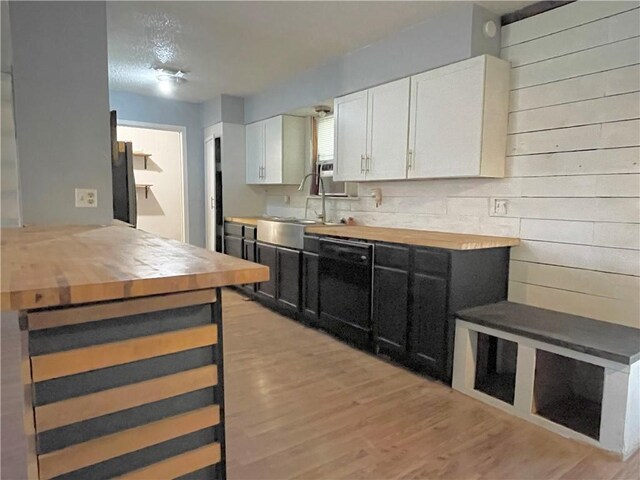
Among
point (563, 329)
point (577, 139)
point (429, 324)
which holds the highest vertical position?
point (577, 139)

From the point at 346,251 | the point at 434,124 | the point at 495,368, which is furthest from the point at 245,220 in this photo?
the point at 495,368

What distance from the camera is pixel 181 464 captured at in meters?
1.13

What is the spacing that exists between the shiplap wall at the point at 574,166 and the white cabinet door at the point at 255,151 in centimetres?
294

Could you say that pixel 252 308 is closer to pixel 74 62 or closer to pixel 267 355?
pixel 267 355

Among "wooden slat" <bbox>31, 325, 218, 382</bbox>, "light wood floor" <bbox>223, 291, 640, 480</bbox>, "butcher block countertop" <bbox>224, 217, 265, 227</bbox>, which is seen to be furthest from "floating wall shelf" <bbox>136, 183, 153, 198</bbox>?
"wooden slat" <bbox>31, 325, 218, 382</bbox>

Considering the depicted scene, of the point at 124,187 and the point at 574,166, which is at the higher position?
the point at 574,166

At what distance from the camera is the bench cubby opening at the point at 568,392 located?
2254 mm

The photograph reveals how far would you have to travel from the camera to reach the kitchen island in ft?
3.06

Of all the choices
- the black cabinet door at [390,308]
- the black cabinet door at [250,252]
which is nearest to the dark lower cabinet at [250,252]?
the black cabinet door at [250,252]

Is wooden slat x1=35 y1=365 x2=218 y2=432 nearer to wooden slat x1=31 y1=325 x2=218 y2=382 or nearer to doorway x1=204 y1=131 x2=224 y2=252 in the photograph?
→ wooden slat x1=31 y1=325 x2=218 y2=382

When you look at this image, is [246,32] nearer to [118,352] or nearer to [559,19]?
[559,19]

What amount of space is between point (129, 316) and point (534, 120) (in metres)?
2.75

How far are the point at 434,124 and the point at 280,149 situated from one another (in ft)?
7.67

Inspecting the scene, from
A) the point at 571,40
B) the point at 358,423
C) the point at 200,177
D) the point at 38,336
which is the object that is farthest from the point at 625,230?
the point at 200,177
